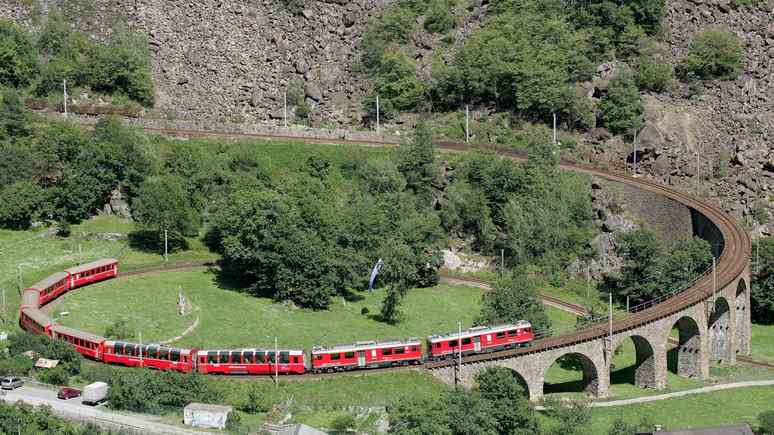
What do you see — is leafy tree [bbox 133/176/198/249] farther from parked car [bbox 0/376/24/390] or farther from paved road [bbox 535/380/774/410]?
paved road [bbox 535/380/774/410]

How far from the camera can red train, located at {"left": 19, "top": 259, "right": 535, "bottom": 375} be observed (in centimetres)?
10231

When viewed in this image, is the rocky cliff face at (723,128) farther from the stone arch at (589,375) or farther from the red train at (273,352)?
the red train at (273,352)

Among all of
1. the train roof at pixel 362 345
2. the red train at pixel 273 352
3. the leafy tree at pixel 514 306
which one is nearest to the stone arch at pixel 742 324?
the leafy tree at pixel 514 306

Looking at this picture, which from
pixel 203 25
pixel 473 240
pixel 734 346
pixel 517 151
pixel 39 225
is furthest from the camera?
pixel 203 25

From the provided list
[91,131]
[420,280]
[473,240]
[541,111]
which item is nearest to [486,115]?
[541,111]

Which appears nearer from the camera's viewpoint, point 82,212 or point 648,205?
point 82,212

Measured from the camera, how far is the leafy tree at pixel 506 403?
92.1 m

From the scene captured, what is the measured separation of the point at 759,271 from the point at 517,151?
1275 inches

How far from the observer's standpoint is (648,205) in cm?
14275

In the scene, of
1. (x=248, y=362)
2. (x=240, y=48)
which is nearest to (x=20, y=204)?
(x=248, y=362)

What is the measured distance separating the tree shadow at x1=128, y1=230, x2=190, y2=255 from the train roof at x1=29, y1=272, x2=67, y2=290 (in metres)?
15.1

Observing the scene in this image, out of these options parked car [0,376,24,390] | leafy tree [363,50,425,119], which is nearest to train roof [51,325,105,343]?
parked car [0,376,24,390]

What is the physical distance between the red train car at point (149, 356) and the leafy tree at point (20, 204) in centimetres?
3295

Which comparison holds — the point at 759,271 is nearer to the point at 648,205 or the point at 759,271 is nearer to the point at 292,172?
the point at 648,205
